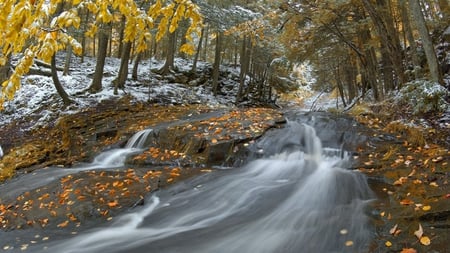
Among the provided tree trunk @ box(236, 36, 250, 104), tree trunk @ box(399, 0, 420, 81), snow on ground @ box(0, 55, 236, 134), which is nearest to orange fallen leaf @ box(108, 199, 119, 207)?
tree trunk @ box(399, 0, 420, 81)

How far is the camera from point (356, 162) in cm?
646

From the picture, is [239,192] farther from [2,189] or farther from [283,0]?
[283,0]

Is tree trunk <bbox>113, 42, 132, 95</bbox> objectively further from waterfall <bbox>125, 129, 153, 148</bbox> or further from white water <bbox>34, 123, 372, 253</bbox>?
white water <bbox>34, 123, 372, 253</bbox>

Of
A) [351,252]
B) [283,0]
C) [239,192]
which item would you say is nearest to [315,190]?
[239,192]

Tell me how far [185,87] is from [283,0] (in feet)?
28.9

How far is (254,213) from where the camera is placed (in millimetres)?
5090

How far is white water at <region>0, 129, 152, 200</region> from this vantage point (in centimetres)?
717

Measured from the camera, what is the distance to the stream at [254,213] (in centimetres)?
416

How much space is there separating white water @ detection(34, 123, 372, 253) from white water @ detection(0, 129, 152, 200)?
274cm

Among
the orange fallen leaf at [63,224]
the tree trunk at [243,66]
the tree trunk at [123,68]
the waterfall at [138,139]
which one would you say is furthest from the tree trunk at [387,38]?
the tree trunk at [123,68]

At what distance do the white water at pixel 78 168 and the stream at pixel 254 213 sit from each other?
57 millimetres

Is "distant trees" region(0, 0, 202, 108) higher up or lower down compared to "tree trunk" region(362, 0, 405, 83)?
lower down

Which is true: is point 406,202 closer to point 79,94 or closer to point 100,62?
point 100,62

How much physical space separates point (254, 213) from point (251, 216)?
10cm
